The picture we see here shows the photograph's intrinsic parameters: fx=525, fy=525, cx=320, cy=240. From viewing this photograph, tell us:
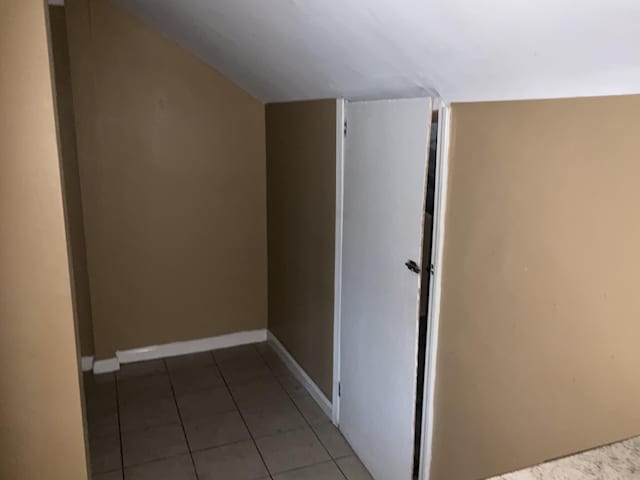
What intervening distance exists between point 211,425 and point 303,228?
122 centimetres

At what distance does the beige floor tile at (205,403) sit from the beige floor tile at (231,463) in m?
0.36

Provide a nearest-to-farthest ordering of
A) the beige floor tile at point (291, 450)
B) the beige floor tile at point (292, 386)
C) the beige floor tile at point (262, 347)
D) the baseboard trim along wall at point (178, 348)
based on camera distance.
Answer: the beige floor tile at point (291, 450) < the beige floor tile at point (292, 386) < the baseboard trim along wall at point (178, 348) < the beige floor tile at point (262, 347)

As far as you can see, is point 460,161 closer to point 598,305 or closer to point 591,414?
point 598,305

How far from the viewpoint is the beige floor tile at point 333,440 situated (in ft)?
8.63

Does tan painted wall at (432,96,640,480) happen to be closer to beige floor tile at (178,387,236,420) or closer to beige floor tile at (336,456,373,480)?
beige floor tile at (336,456,373,480)

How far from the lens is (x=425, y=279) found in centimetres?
205

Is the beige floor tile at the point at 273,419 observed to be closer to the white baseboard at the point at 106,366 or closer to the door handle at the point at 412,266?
the white baseboard at the point at 106,366

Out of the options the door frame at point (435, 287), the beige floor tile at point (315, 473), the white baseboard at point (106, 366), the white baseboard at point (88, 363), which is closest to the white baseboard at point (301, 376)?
the beige floor tile at point (315, 473)

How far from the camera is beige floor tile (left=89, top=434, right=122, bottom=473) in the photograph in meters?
2.52

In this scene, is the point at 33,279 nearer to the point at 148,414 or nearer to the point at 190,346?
the point at 148,414

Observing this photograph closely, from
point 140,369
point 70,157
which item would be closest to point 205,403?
point 140,369

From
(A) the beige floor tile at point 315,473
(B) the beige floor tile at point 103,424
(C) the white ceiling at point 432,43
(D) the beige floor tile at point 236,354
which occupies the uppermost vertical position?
(C) the white ceiling at point 432,43

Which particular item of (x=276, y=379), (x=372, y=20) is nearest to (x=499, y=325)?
(x=372, y=20)

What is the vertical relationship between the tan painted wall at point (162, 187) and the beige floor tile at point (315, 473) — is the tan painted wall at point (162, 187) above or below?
above
